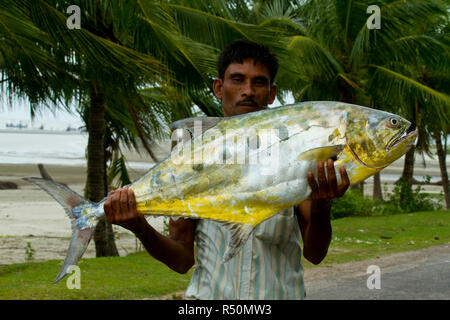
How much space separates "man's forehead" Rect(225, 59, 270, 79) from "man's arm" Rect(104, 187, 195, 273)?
735 millimetres

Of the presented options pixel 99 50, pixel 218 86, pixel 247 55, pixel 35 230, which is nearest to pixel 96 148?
pixel 99 50

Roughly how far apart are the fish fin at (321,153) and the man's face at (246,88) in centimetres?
50

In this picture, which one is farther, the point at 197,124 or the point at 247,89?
the point at 247,89

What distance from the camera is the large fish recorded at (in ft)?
6.05

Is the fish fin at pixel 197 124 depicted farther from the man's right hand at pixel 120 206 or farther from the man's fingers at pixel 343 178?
the man's fingers at pixel 343 178

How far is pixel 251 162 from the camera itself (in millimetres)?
1922

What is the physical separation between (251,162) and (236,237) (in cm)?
28

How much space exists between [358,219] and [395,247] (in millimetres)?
3817

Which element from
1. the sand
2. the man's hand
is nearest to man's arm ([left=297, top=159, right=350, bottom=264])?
the man's hand

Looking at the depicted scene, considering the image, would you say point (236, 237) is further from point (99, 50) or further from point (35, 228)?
point (35, 228)

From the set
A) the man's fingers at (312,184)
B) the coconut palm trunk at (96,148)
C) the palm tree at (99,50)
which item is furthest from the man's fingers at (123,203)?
the coconut palm trunk at (96,148)

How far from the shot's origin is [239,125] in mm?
1959
